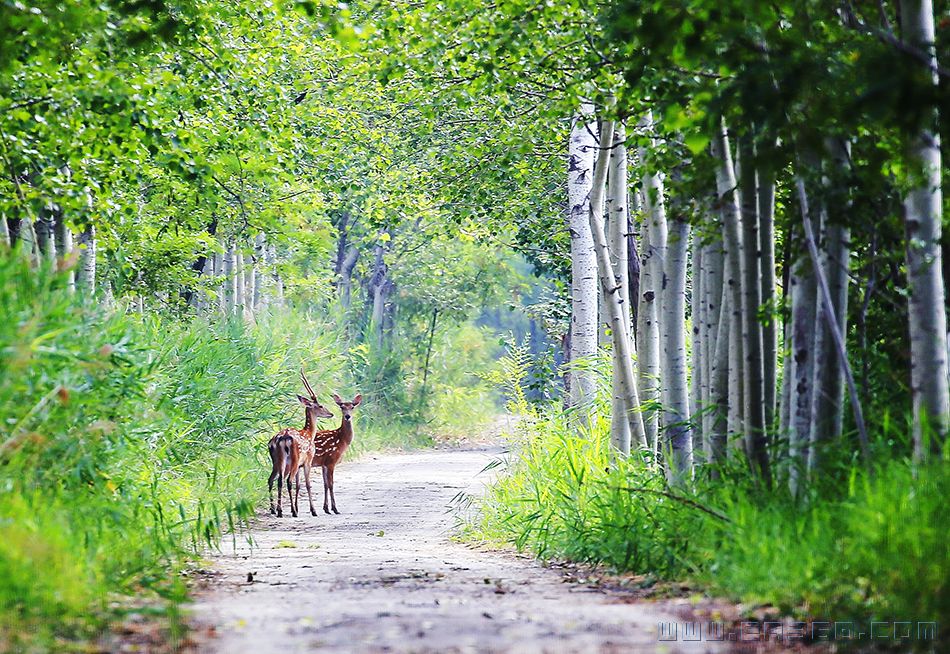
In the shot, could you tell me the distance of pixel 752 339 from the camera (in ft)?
26.9

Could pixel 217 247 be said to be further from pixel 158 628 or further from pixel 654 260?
pixel 158 628

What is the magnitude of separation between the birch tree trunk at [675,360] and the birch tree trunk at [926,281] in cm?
353

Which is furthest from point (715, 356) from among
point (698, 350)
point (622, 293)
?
point (622, 293)

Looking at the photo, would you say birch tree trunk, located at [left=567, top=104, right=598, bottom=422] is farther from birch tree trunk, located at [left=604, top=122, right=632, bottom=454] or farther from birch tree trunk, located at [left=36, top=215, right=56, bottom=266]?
birch tree trunk, located at [left=36, top=215, right=56, bottom=266]

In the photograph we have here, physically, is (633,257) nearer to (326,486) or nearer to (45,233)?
(326,486)

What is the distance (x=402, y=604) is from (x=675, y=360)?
4.46 meters

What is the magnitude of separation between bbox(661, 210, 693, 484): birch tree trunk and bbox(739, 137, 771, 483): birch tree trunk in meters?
1.89

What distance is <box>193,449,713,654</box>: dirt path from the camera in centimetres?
556

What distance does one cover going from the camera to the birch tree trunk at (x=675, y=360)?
404 inches

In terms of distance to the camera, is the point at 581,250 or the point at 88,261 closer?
the point at 88,261

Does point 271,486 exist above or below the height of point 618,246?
below

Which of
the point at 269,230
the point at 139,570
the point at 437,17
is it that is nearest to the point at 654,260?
the point at 437,17

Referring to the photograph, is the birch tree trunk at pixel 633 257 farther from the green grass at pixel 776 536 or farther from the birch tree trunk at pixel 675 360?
the green grass at pixel 776 536

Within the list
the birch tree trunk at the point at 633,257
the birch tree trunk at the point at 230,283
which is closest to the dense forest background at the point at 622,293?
the birch tree trunk at the point at 633,257
